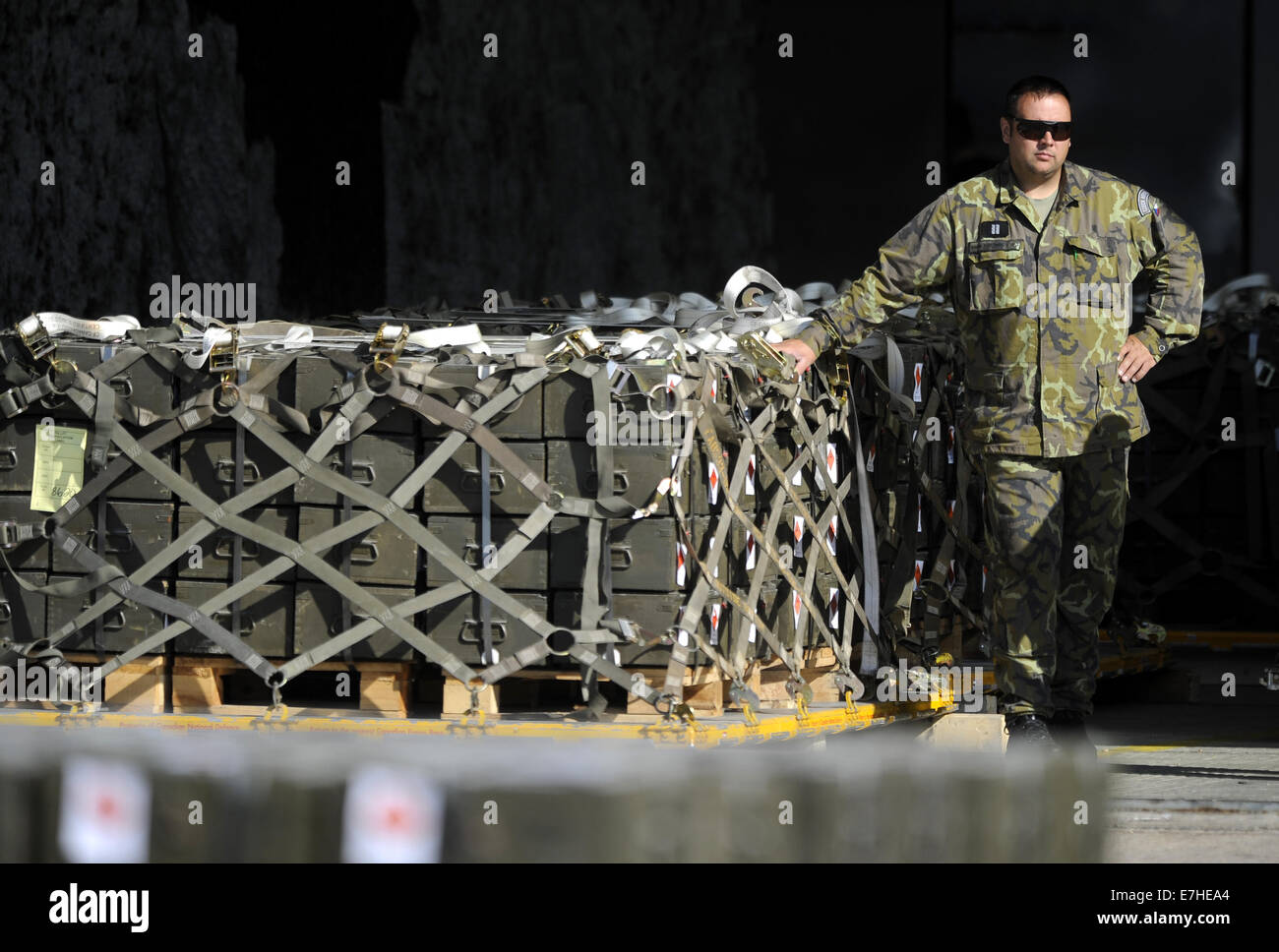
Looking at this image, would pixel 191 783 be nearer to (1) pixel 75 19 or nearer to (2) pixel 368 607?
(2) pixel 368 607

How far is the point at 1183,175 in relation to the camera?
1097 centimetres

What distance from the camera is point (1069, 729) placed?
6812 millimetres

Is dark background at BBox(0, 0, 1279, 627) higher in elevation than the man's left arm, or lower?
higher

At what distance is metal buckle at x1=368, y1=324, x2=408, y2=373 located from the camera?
6.03 m

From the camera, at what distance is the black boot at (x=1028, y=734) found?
6547mm

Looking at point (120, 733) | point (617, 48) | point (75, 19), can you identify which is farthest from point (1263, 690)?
point (75, 19)

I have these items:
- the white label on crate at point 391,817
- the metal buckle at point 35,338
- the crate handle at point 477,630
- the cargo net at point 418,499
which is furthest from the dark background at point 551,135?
the white label on crate at point 391,817

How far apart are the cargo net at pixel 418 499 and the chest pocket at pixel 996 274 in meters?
0.69

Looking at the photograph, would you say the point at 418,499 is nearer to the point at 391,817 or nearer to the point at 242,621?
→ the point at 242,621

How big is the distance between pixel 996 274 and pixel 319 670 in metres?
2.59

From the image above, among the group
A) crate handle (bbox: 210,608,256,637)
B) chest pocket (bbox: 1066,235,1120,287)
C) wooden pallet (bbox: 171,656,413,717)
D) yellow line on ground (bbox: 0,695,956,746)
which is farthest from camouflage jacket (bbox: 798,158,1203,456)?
crate handle (bbox: 210,608,256,637)

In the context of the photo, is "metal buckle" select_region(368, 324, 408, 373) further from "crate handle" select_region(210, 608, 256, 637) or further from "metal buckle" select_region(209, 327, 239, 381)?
"crate handle" select_region(210, 608, 256, 637)

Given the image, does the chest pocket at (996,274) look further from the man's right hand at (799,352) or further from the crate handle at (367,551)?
the crate handle at (367,551)

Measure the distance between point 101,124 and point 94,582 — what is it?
445 cm
